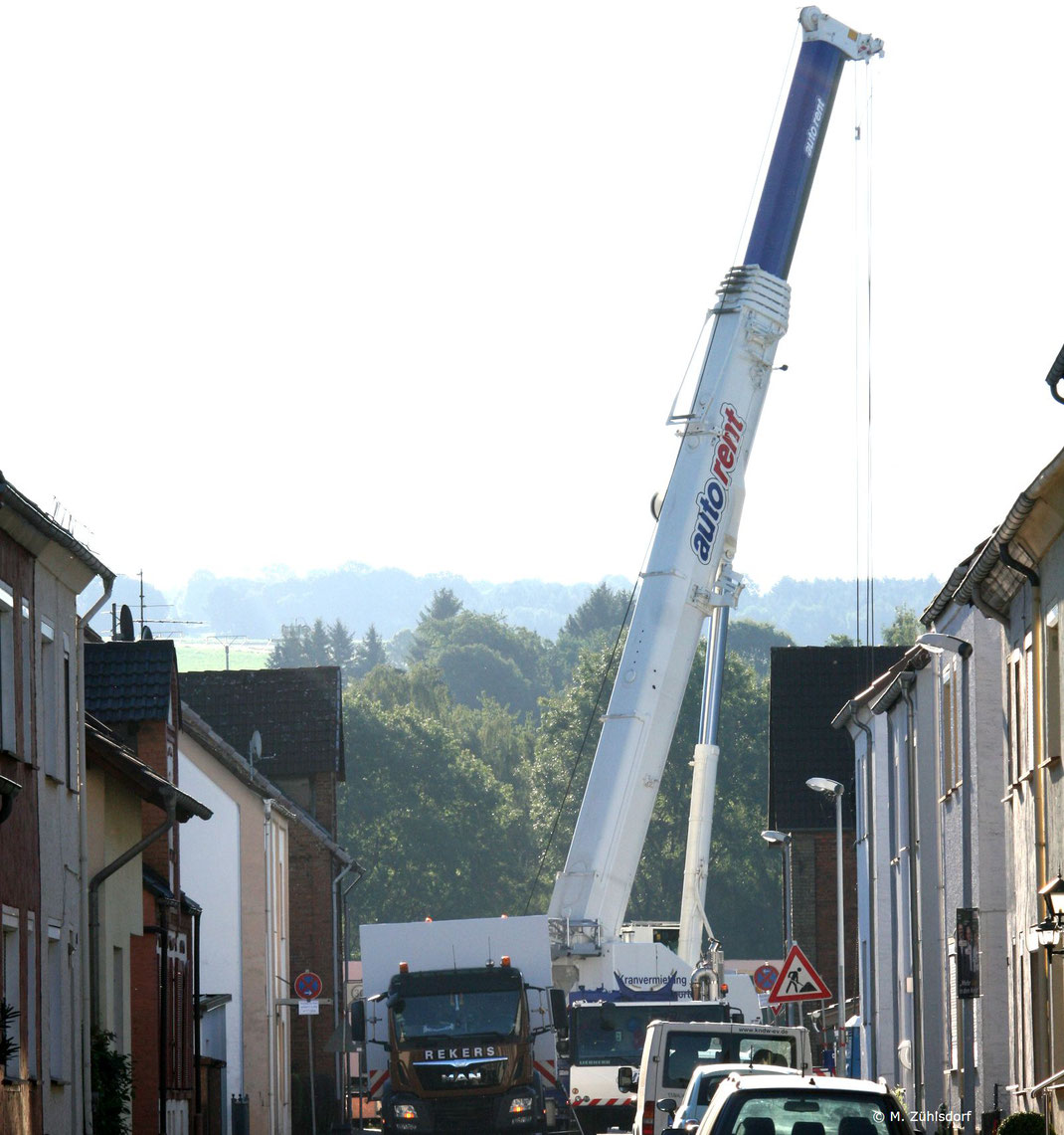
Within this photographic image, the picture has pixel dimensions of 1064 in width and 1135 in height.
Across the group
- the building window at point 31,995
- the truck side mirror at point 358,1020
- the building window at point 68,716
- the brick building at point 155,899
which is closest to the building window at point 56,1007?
the building window at point 31,995

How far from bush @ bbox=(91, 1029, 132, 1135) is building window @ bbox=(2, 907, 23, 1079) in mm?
3262

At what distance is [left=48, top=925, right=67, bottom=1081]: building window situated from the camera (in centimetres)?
1916

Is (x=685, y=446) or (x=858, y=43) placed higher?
(x=858, y=43)

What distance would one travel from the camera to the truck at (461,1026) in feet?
91.1

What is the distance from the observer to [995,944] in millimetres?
22438

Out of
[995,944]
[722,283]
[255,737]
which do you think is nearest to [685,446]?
[722,283]

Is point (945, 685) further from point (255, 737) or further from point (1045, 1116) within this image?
point (255, 737)

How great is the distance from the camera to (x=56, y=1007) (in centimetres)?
1959

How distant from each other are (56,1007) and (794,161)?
1582 centimetres

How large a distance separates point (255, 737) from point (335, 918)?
14.6 ft

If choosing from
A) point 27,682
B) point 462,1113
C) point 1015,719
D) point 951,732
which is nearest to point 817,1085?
point 1015,719

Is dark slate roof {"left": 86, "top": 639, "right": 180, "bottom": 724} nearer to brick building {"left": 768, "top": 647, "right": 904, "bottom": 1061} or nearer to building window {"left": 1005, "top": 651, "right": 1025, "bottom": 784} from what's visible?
building window {"left": 1005, "top": 651, "right": 1025, "bottom": 784}

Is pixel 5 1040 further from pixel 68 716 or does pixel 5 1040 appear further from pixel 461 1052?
pixel 461 1052

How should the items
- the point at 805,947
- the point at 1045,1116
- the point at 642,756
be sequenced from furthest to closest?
the point at 805,947
the point at 642,756
the point at 1045,1116
